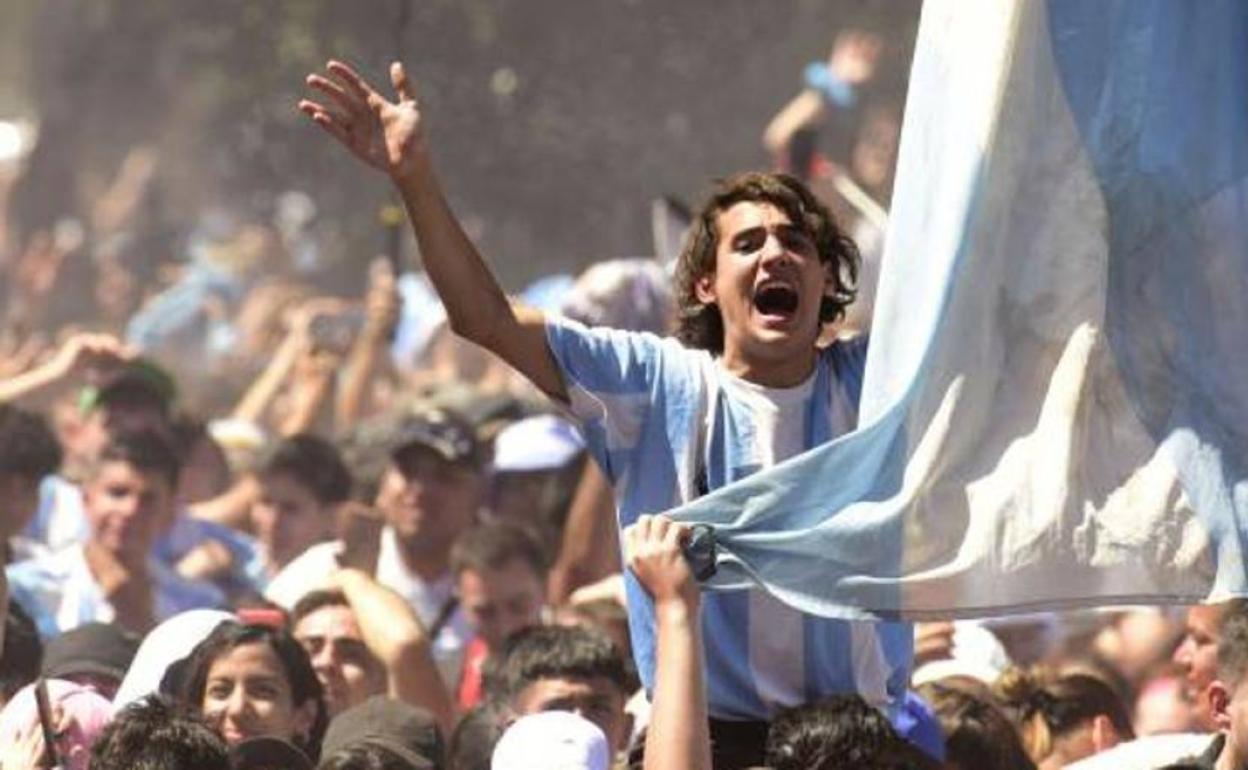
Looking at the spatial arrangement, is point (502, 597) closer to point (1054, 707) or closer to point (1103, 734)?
point (1054, 707)

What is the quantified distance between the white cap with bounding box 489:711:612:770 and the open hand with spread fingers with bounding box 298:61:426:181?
108 cm

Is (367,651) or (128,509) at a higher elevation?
(128,509)

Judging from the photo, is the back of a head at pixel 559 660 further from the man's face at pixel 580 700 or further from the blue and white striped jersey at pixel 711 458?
the blue and white striped jersey at pixel 711 458

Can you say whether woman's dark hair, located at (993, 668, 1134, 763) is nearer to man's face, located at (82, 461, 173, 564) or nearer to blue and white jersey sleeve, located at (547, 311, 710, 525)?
blue and white jersey sleeve, located at (547, 311, 710, 525)

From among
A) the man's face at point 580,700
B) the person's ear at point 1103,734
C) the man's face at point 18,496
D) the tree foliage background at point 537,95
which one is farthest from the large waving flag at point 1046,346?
the tree foliage background at point 537,95

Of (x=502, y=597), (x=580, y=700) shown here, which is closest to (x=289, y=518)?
(x=502, y=597)

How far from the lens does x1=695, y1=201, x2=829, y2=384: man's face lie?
792 centimetres

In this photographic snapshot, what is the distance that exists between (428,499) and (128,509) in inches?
32.8

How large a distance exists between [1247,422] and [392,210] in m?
6.72

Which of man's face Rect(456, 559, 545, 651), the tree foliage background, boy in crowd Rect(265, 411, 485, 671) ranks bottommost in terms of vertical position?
man's face Rect(456, 559, 545, 651)

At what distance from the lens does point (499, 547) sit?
1164 centimetres

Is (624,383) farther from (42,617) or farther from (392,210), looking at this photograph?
(392,210)

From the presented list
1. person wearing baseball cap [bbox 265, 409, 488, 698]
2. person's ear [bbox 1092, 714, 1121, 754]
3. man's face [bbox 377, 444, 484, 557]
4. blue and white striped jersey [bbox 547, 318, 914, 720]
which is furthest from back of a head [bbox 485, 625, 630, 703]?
man's face [bbox 377, 444, 484, 557]

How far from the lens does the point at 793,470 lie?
7.65m
